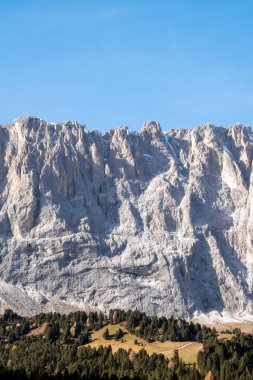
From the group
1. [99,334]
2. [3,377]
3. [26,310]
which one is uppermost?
[26,310]

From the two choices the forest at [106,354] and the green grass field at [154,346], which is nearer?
the forest at [106,354]

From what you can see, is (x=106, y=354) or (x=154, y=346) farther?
(x=154, y=346)

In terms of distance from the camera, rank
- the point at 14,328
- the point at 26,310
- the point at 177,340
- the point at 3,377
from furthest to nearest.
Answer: the point at 26,310, the point at 14,328, the point at 177,340, the point at 3,377

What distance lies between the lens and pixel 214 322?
197 metres

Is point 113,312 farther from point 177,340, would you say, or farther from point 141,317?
point 177,340

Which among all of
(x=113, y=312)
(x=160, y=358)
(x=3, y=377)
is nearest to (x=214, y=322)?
(x=113, y=312)

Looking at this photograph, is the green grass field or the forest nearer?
the forest

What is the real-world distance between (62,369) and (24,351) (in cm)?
1419

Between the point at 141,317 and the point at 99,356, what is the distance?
2811 cm

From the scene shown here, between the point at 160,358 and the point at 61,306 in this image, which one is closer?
the point at 160,358

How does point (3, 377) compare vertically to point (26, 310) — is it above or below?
below

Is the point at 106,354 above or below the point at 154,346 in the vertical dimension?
below

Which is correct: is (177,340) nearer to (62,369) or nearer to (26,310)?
(62,369)

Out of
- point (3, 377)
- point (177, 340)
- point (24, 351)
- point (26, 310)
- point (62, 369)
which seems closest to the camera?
point (3, 377)
